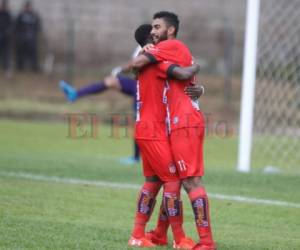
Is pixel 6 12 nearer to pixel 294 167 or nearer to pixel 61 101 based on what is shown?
pixel 61 101

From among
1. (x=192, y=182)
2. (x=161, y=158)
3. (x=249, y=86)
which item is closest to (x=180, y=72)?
(x=161, y=158)

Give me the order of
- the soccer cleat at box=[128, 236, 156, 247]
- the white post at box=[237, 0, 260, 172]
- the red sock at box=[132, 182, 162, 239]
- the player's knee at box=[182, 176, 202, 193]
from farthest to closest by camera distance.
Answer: the white post at box=[237, 0, 260, 172] < the red sock at box=[132, 182, 162, 239] < the soccer cleat at box=[128, 236, 156, 247] < the player's knee at box=[182, 176, 202, 193]

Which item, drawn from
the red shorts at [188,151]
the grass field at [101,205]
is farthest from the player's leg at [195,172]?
the grass field at [101,205]

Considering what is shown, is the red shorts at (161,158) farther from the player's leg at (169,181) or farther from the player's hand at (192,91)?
the player's hand at (192,91)

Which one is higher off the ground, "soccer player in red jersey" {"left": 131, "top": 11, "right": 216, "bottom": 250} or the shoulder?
the shoulder

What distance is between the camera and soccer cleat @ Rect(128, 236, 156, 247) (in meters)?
8.28

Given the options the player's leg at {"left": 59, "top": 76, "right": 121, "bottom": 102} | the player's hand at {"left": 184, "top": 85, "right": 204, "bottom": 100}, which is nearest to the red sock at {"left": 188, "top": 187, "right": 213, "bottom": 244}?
the player's hand at {"left": 184, "top": 85, "right": 204, "bottom": 100}

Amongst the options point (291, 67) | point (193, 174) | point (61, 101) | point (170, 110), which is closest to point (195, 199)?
point (193, 174)

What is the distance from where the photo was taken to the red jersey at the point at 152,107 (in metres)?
8.17

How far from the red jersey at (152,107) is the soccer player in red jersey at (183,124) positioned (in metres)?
0.06

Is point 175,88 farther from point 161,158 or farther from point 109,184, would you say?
point 109,184

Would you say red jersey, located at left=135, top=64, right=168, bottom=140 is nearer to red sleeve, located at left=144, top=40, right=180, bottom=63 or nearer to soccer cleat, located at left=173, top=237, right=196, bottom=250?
red sleeve, located at left=144, top=40, right=180, bottom=63

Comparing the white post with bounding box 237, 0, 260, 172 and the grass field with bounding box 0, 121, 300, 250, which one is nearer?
the grass field with bounding box 0, 121, 300, 250

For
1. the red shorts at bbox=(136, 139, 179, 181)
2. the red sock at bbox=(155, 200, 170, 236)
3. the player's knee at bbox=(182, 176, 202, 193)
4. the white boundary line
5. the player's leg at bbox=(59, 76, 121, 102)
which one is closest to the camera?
the player's knee at bbox=(182, 176, 202, 193)
